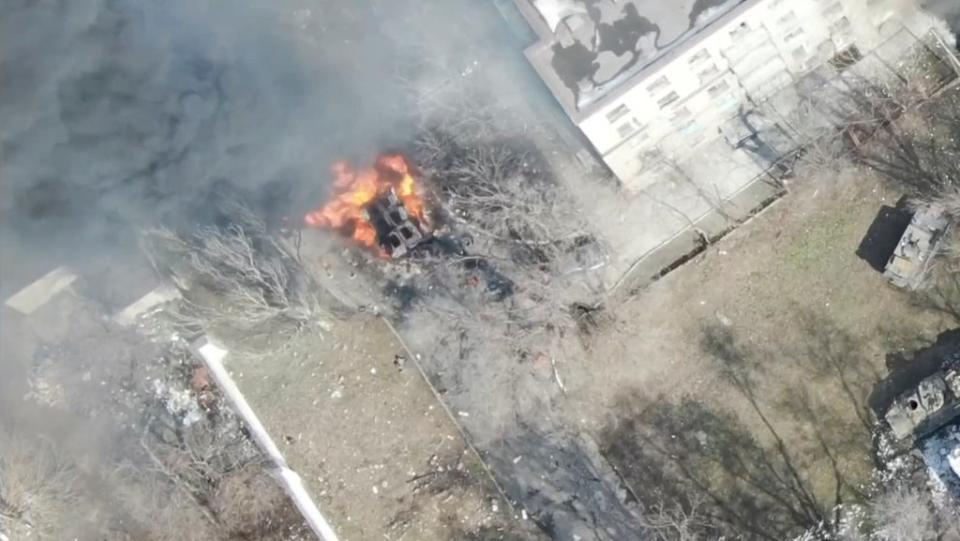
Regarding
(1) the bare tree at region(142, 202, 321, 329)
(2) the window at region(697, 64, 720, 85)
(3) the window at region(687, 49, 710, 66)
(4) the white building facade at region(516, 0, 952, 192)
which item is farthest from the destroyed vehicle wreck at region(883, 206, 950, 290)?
(1) the bare tree at region(142, 202, 321, 329)

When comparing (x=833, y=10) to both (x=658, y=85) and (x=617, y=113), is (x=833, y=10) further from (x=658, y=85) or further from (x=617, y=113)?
(x=617, y=113)

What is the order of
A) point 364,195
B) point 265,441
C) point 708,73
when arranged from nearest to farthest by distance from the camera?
Result: point 708,73 < point 265,441 < point 364,195

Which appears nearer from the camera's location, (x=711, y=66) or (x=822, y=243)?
(x=711, y=66)

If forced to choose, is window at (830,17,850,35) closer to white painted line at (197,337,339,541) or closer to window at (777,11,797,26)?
window at (777,11,797,26)

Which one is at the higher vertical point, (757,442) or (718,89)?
(718,89)

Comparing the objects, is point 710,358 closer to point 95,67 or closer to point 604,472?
point 604,472

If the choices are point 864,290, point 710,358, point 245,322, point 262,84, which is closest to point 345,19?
point 262,84

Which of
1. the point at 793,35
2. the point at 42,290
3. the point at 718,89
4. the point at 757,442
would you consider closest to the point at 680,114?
the point at 718,89

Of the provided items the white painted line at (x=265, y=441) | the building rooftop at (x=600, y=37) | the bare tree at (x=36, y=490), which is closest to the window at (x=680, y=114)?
the building rooftop at (x=600, y=37)
